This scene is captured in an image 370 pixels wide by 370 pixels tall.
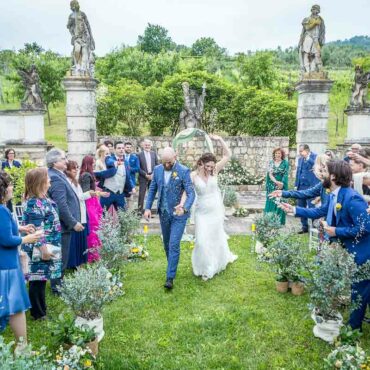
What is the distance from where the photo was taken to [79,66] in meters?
11.5

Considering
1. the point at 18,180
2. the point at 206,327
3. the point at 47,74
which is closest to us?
the point at 206,327

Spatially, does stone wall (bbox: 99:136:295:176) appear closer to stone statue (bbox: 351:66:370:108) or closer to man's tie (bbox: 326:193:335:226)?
stone statue (bbox: 351:66:370:108)

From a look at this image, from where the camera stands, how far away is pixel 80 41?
11297 millimetres

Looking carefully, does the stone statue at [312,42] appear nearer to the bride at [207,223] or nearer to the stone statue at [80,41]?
the stone statue at [80,41]

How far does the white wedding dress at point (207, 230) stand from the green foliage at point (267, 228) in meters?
0.81

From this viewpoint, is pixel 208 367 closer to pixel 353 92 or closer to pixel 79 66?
pixel 79 66

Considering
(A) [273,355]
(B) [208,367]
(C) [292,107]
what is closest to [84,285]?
(B) [208,367]

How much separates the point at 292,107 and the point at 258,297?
14.6m

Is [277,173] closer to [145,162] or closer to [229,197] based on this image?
[229,197]

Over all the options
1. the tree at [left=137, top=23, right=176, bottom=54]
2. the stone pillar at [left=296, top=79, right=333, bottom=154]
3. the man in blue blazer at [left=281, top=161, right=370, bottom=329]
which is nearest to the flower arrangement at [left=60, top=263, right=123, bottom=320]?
the man in blue blazer at [left=281, top=161, right=370, bottom=329]

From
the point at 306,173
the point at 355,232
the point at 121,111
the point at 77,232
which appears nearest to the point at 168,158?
the point at 77,232

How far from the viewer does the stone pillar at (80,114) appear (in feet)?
37.5

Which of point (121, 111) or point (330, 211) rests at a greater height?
point (121, 111)

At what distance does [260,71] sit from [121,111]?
14345mm
